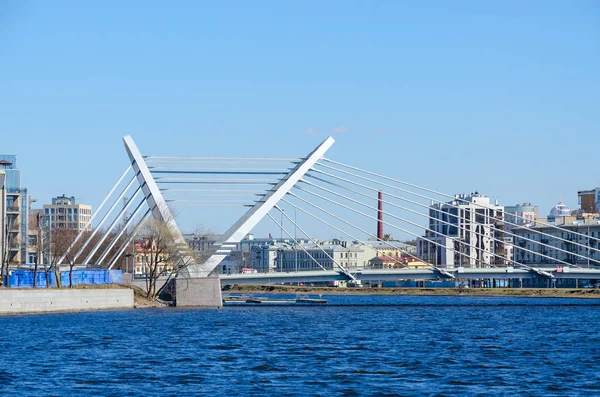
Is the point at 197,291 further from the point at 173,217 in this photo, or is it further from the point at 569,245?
the point at 569,245

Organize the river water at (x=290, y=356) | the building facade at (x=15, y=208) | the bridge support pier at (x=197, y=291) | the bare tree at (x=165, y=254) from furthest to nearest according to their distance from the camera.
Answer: the building facade at (x=15, y=208), the bridge support pier at (x=197, y=291), the bare tree at (x=165, y=254), the river water at (x=290, y=356)

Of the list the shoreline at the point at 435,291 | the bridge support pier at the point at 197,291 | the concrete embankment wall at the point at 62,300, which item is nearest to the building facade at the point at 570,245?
the shoreline at the point at 435,291

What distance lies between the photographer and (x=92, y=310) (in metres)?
74.1

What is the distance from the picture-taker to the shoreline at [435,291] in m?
134

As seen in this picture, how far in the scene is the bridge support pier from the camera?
84812 millimetres

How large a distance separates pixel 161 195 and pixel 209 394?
5105cm

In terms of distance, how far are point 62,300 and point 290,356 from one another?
95.4 ft

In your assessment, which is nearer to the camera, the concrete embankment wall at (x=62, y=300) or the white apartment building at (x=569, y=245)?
the concrete embankment wall at (x=62, y=300)

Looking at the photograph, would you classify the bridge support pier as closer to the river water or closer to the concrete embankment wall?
the concrete embankment wall

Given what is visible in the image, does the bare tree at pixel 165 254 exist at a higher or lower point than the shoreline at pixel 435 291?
higher

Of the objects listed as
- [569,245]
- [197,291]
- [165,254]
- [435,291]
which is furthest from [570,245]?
[165,254]

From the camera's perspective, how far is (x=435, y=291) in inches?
5807

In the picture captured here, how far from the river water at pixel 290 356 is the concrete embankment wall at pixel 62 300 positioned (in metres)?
1.06

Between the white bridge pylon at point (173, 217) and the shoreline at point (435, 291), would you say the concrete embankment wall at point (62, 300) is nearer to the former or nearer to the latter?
the white bridge pylon at point (173, 217)
